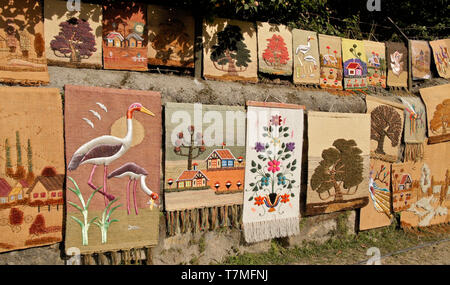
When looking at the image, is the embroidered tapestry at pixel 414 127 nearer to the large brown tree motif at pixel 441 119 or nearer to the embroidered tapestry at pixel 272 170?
the large brown tree motif at pixel 441 119

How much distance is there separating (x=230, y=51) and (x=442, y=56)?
442 cm

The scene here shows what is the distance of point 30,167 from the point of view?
2.88 metres

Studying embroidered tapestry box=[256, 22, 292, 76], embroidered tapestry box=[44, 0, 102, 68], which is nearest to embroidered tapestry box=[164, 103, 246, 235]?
embroidered tapestry box=[256, 22, 292, 76]

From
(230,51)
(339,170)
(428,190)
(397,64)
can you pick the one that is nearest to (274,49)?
(230,51)

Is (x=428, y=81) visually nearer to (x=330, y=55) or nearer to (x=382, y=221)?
(x=330, y=55)

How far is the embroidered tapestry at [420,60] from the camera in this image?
5609mm

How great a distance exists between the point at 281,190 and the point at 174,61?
2.10m

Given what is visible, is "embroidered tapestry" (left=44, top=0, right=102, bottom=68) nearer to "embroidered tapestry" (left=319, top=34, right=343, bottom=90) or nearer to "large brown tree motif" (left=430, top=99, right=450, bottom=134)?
"embroidered tapestry" (left=319, top=34, right=343, bottom=90)

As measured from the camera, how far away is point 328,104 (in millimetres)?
4574

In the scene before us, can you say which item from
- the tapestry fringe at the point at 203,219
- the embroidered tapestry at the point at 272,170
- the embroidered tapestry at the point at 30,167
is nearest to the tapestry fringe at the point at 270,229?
the embroidered tapestry at the point at 272,170

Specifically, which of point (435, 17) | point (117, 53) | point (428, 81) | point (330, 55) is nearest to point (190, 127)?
point (117, 53)

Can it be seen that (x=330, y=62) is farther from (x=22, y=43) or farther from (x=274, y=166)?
(x=22, y=43)

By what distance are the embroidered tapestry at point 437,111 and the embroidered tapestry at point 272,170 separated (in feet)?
8.84

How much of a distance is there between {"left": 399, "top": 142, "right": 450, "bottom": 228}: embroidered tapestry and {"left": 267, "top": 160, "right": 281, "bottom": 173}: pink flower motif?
8.82 feet
